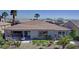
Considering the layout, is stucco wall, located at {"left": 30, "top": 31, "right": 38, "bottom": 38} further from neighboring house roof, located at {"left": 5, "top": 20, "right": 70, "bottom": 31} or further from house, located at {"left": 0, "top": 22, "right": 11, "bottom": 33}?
house, located at {"left": 0, "top": 22, "right": 11, "bottom": 33}

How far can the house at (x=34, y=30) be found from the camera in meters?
4.03

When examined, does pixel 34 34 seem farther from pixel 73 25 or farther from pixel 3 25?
pixel 73 25

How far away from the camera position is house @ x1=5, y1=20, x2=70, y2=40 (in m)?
4.03

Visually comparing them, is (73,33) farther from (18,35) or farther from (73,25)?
(18,35)

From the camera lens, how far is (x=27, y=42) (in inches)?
160

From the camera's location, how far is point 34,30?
4.05 meters

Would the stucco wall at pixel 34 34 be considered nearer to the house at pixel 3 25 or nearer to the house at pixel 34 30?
the house at pixel 34 30

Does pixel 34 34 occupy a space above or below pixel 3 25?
below

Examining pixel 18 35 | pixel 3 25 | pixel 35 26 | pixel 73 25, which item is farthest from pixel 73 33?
pixel 3 25

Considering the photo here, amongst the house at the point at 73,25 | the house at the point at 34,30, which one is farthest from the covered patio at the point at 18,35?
the house at the point at 73,25

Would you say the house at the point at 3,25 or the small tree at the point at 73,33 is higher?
the house at the point at 3,25
